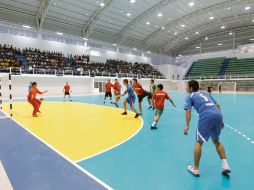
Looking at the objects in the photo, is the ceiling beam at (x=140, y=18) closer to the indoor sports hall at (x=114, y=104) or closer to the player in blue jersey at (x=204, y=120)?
→ the indoor sports hall at (x=114, y=104)

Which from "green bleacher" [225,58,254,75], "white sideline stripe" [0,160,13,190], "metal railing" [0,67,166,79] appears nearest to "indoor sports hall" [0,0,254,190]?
"white sideline stripe" [0,160,13,190]

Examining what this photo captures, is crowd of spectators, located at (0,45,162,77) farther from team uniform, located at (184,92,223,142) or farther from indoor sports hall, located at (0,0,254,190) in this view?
team uniform, located at (184,92,223,142)

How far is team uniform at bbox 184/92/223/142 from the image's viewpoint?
3920 mm

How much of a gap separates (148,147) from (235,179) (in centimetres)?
238

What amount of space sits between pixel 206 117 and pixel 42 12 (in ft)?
102

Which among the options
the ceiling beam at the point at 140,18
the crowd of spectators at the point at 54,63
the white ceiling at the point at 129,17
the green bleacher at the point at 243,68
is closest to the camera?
the crowd of spectators at the point at 54,63

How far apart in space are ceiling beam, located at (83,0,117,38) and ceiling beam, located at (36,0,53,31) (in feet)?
25.3

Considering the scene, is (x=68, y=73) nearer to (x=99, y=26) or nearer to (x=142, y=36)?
(x=99, y=26)

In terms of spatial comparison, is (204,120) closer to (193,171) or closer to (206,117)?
(206,117)

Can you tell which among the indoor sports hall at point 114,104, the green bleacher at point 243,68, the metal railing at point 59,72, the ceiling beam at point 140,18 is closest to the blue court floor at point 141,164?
the indoor sports hall at point 114,104

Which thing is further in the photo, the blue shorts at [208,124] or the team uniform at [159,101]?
the team uniform at [159,101]

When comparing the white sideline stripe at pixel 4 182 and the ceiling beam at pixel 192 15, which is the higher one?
the ceiling beam at pixel 192 15

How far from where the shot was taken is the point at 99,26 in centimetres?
3684

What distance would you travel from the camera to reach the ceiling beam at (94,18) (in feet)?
103
